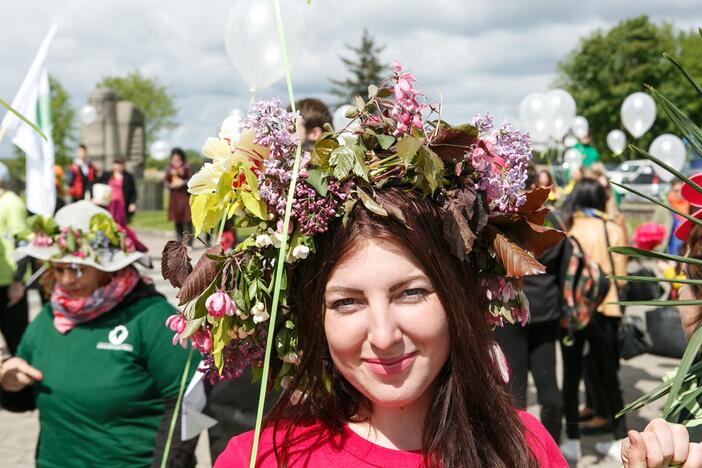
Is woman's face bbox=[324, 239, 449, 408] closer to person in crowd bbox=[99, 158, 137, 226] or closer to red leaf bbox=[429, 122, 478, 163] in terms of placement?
red leaf bbox=[429, 122, 478, 163]

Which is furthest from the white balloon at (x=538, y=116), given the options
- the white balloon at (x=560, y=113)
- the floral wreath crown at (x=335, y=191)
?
the floral wreath crown at (x=335, y=191)

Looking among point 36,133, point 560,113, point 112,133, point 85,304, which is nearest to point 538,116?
point 560,113

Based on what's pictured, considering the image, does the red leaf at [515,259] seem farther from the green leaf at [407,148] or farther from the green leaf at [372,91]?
the green leaf at [372,91]

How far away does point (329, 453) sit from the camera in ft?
4.92

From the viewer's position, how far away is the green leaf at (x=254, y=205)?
1.39m

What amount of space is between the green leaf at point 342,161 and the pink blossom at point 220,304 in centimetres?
31

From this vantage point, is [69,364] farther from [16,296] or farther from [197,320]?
[16,296]

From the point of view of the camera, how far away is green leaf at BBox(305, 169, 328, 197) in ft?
4.51

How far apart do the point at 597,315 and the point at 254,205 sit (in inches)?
164

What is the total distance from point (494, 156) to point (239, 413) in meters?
1.63

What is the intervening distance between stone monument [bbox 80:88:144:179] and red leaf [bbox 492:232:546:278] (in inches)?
927

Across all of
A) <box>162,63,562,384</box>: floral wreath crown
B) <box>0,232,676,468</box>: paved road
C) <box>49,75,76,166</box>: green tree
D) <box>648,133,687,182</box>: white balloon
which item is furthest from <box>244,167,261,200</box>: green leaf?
<box>49,75,76,166</box>: green tree

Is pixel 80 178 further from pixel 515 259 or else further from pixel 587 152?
pixel 515 259

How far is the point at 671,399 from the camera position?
125cm
